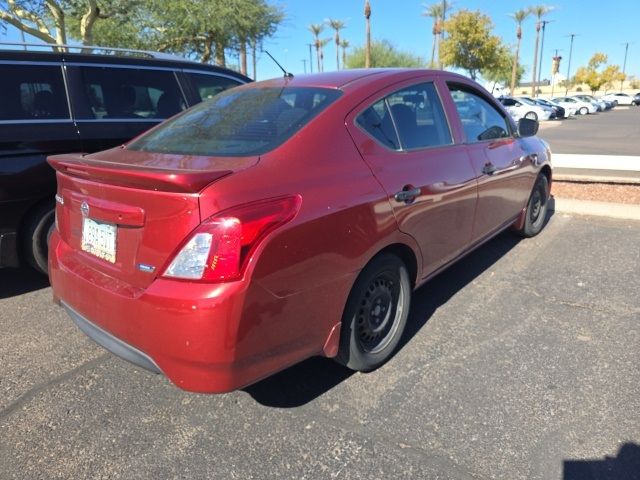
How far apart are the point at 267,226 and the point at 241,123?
0.95m

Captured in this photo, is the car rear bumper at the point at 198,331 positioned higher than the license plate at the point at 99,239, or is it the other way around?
the license plate at the point at 99,239

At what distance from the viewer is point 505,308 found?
3.86 metres

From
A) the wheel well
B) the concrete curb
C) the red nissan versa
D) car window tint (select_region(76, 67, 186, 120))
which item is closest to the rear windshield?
the red nissan versa

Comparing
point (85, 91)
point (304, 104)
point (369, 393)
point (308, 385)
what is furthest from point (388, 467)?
point (85, 91)

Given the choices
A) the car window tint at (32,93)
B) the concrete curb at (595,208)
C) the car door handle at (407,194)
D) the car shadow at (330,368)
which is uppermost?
the car window tint at (32,93)

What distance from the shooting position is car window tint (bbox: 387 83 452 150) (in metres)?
3.16

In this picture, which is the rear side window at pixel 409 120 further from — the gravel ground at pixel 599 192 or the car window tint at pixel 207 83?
the gravel ground at pixel 599 192

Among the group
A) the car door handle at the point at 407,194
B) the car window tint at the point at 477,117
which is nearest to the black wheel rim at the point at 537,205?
the car window tint at the point at 477,117

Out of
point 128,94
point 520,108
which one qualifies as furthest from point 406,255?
point 520,108

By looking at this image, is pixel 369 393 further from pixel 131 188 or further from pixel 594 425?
pixel 131 188

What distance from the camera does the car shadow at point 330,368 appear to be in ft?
9.34

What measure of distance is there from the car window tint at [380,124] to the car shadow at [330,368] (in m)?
1.33

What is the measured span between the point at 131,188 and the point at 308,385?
1473mm

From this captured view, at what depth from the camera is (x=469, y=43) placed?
43062 mm
